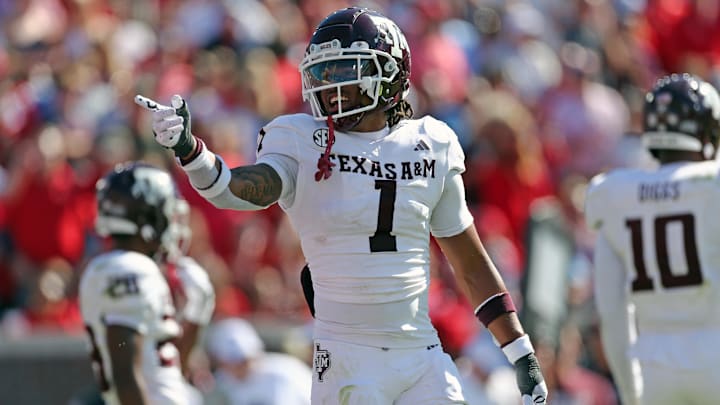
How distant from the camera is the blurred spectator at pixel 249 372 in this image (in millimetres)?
9281

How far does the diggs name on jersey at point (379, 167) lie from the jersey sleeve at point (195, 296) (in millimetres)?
2103

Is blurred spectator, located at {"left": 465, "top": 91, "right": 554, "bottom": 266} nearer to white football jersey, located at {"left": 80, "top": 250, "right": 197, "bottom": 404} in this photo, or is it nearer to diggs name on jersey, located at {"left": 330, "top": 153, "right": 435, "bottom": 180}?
white football jersey, located at {"left": 80, "top": 250, "right": 197, "bottom": 404}

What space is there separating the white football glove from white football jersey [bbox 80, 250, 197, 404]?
191 cm

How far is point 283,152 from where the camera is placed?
5.20 meters

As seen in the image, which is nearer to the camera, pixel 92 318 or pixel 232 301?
pixel 92 318

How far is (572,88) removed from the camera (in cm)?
1253

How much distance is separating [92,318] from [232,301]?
12.9ft

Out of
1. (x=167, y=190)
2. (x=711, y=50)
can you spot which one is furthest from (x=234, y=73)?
(x=167, y=190)

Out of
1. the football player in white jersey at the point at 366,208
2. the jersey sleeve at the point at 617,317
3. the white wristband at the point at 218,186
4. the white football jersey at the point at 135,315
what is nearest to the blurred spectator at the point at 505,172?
the jersey sleeve at the point at 617,317

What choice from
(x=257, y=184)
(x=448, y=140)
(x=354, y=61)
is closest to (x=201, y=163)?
(x=257, y=184)

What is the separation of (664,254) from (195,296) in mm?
2173

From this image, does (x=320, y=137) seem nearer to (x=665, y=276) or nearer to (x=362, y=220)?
(x=362, y=220)

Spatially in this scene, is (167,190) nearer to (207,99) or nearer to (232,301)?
(232,301)

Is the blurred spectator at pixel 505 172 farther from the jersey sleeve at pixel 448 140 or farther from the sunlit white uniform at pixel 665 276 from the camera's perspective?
the jersey sleeve at pixel 448 140
